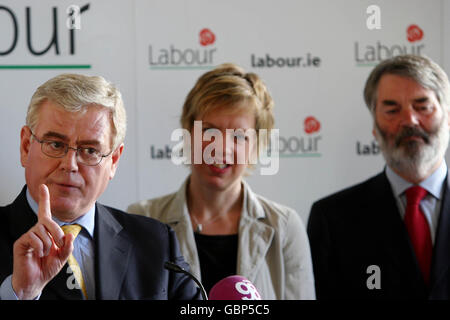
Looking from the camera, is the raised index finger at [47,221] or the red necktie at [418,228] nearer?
the raised index finger at [47,221]

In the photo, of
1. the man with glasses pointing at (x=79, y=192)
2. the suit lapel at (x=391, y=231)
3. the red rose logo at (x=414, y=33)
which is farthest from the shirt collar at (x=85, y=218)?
the red rose logo at (x=414, y=33)

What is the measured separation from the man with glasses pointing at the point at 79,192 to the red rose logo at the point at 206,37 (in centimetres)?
74

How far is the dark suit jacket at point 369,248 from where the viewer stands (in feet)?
7.08

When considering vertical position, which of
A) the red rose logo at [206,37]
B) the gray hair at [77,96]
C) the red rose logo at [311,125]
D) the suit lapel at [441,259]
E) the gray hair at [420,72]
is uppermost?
the red rose logo at [206,37]

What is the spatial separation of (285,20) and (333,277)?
1.13 m

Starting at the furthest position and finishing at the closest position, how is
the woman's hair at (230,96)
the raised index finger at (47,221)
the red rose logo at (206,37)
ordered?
the red rose logo at (206,37) < the woman's hair at (230,96) < the raised index finger at (47,221)

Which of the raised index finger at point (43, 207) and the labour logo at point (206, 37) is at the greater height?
the labour logo at point (206, 37)

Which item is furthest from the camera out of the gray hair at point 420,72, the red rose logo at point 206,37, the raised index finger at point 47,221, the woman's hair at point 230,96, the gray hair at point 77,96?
the red rose logo at point 206,37

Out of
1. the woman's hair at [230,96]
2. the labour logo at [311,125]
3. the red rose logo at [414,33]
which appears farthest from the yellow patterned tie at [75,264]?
the red rose logo at [414,33]

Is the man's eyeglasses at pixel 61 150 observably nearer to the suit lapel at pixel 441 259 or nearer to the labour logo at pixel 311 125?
the labour logo at pixel 311 125

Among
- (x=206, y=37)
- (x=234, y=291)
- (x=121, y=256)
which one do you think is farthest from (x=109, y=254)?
(x=206, y=37)

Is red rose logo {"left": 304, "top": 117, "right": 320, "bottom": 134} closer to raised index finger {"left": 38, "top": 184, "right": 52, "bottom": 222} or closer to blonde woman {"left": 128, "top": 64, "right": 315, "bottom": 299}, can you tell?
blonde woman {"left": 128, "top": 64, "right": 315, "bottom": 299}

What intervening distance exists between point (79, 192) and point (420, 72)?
4.73 feet

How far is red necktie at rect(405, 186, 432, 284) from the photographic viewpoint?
2189 mm
